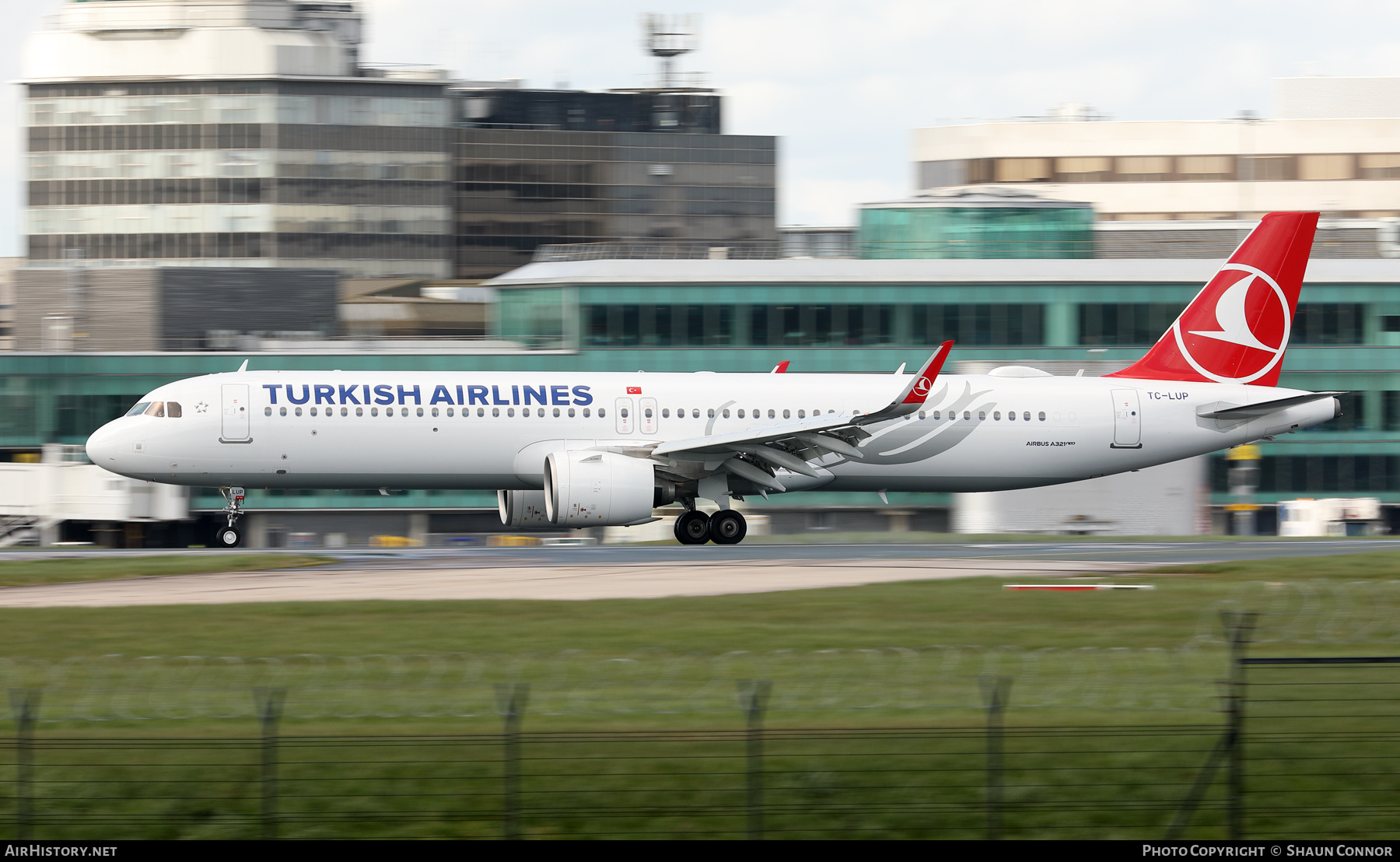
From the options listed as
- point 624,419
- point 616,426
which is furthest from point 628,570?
point 624,419

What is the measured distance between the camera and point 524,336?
227 ft

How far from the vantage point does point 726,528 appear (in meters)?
37.8

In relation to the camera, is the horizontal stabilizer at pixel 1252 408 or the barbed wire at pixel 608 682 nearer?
the barbed wire at pixel 608 682

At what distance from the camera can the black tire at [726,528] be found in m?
37.7

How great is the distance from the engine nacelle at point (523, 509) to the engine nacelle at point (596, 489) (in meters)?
2.58

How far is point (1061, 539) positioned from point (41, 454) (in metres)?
42.2

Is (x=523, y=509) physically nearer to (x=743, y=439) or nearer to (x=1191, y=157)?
(x=743, y=439)

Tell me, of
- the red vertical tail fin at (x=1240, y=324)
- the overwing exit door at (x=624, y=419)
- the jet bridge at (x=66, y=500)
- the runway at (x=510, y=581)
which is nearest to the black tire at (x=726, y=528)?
the overwing exit door at (x=624, y=419)

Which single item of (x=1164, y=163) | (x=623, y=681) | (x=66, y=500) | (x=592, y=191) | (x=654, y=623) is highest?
(x=1164, y=163)

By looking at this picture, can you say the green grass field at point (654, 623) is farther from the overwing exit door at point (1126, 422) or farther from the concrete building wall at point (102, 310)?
the concrete building wall at point (102, 310)

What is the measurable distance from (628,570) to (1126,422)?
1487 centimetres

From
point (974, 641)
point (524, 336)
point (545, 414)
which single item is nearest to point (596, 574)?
point (545, 414)

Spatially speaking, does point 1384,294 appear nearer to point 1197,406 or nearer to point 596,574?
point 1197,406

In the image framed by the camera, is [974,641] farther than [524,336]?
No
